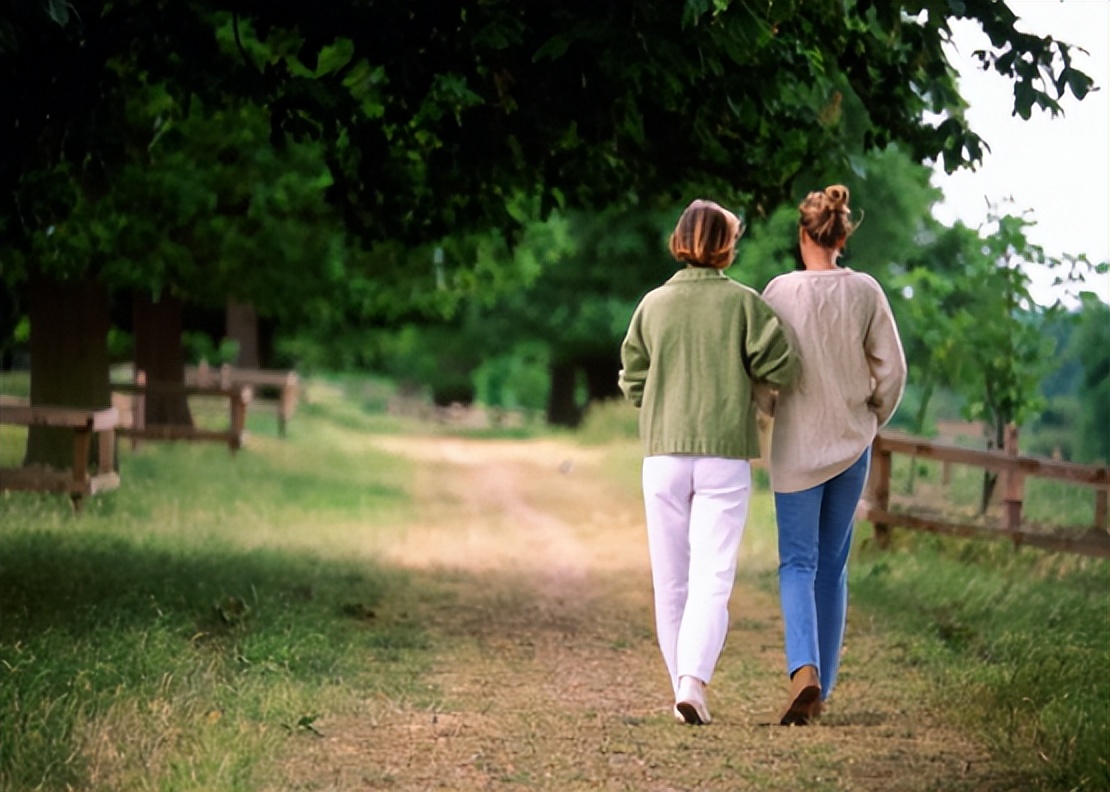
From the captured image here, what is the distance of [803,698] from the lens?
6.47 metres

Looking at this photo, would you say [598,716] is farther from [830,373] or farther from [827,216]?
[827,216]

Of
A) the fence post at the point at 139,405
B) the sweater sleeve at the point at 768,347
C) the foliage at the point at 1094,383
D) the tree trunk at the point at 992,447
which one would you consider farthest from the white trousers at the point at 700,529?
the fence post at the point at 139,405

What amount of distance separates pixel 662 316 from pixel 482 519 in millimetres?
12091

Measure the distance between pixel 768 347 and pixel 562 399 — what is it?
3467 centimetres

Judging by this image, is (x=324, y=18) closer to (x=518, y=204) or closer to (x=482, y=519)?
(x=518, y=204)

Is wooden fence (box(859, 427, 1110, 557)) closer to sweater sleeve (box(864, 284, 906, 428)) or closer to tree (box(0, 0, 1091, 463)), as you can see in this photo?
tree (box(0, 0, 1091, 463))

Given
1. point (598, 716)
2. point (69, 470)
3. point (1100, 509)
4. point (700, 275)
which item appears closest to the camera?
point (700, 275)

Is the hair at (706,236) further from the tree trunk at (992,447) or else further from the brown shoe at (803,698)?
the tree trunk at (992,447)

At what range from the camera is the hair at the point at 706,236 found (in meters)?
6.07

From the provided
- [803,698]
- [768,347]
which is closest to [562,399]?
[803,698]

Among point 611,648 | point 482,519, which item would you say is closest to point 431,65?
point 611,648

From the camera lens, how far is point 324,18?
27.6 feet

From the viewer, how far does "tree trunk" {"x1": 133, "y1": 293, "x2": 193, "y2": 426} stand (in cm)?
2342

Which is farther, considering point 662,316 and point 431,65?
point 431,65
